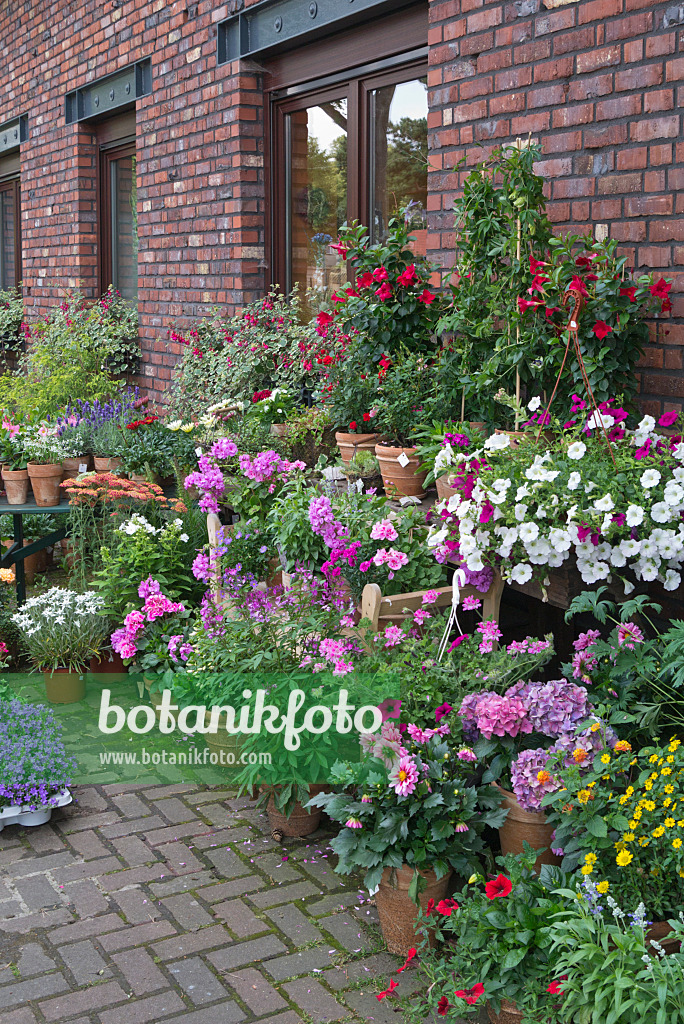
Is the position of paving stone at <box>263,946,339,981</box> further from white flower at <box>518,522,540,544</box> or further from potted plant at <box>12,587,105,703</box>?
potted plant at <box>12,587,105,703</box>

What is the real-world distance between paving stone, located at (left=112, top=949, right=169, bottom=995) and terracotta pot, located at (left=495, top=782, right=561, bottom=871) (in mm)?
1002

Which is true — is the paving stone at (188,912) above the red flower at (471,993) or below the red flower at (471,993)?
below

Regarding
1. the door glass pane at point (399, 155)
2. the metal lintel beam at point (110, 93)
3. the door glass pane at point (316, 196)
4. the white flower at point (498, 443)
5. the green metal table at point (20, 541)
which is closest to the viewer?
the white flower at point (498, 443)

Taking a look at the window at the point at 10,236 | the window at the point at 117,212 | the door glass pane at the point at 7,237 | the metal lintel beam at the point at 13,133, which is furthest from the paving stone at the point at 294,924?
the door glass pane at the point at 7,237

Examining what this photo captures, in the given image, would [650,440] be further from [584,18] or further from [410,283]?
[584,18]

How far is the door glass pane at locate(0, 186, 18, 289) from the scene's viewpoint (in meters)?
11.2

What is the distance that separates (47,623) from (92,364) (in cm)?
330

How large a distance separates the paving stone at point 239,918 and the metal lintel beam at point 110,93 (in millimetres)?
5878

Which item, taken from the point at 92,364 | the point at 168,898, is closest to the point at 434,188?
the point at 168,898

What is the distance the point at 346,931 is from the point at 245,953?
11.6 inches

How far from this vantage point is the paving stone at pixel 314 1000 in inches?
98.1

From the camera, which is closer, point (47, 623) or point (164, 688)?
point (164, 688)

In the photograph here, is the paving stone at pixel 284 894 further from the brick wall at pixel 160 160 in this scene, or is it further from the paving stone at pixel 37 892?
the brick wall at pixel 160 160

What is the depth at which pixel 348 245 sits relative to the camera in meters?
4.14
